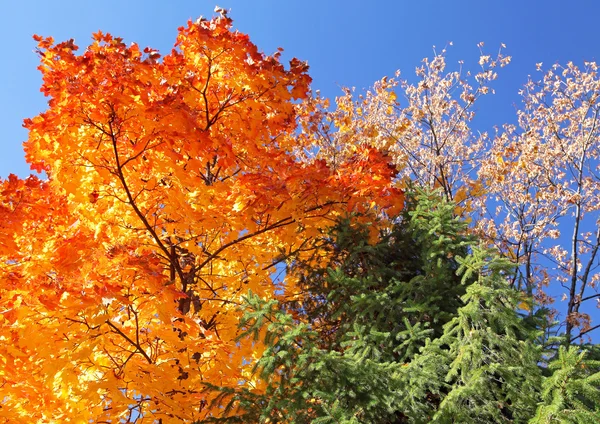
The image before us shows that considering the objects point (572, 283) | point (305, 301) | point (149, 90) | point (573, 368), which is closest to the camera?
point (573, 368)

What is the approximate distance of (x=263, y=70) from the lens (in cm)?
547

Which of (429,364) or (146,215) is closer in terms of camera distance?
(429,364)

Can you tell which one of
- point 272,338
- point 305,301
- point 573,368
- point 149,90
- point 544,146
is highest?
point 544,146

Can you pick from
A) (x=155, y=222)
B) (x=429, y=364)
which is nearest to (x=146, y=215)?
(x=155, y=222)

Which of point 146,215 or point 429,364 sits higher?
point 146,215

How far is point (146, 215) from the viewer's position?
18.2ft

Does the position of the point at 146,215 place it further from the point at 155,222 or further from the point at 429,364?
the point at 429,364

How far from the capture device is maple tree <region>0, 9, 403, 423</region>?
4637 mm

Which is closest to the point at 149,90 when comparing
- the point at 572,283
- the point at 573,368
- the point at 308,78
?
the point at 308,78

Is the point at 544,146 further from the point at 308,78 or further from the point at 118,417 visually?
the point at 118,417

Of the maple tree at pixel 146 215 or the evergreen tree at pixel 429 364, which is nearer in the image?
the evergreen tree at pixel 429 364

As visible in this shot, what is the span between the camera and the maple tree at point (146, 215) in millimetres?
4637

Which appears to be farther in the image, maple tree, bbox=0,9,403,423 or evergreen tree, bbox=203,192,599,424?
maple tree, bbox=0,9,403,423

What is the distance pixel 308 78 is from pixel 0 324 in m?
4.08
